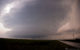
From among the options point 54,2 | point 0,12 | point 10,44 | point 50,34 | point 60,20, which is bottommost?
point 10,44

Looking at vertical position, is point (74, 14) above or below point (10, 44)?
above

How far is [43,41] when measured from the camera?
361cm

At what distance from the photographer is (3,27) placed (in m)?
3.66

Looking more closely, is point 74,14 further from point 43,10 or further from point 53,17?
point 43,10

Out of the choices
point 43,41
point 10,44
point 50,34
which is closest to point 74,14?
point 50,34

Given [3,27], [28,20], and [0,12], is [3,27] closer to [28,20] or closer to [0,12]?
[0,12]

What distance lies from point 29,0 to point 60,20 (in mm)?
1014

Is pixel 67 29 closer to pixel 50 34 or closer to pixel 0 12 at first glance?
pixel 50 34

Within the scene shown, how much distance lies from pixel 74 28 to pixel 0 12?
205 cm

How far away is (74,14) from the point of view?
3.74 m

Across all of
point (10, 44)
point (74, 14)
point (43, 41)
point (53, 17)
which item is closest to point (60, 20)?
point (53, 17)

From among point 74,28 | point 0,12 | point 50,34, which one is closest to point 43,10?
point 50,34

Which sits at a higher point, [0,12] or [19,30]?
[0,12]

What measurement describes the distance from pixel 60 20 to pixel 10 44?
150cm
